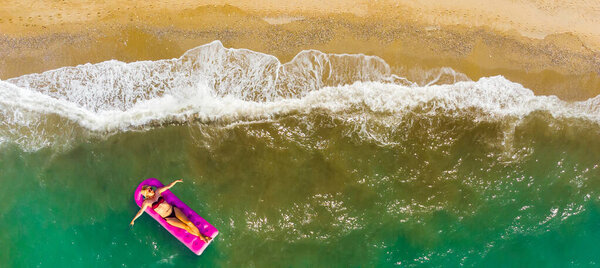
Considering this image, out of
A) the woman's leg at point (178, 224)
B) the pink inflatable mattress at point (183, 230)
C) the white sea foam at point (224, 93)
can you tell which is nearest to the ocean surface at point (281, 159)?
the white sea foam at point (224, 93)

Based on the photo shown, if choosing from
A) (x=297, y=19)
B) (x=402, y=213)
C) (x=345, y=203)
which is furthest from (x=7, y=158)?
(x=402, y=213)

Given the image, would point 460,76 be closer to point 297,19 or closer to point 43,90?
point 297,19

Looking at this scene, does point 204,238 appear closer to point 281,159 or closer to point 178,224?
point 178,224

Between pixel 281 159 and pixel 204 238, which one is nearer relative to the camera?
pixel 204 238

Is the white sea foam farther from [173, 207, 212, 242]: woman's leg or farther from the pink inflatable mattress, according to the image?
[173, 207, 212, 242]: woman's leg

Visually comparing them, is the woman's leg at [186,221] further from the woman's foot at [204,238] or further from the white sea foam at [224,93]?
the white sea foam at [224,93]

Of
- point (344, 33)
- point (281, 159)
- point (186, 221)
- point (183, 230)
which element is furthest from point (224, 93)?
point (183, 230)
